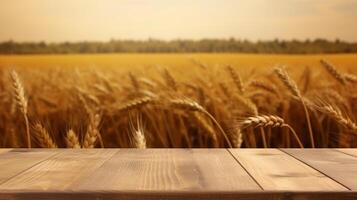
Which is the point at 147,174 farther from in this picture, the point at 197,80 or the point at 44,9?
the point at 44,9

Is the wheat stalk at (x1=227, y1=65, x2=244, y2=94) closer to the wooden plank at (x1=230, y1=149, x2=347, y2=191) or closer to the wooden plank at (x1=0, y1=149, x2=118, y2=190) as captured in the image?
the wooden plank at (x1=230, y1=149, x2=347, y2=191)

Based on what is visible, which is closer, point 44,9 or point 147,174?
point 147,174

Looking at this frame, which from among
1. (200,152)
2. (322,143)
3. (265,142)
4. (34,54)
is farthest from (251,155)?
(34,54)

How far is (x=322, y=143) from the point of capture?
1818 mm

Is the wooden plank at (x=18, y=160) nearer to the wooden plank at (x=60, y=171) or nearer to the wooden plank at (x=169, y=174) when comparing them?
the wooden plank at (x=60, y=171)

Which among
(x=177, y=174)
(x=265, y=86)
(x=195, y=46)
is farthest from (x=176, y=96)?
(x=177, y=174)

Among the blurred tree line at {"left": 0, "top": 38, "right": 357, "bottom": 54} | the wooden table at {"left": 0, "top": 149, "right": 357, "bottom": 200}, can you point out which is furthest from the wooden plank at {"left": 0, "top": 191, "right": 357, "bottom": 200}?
the blurred tree line at {"left": 0, "top": 38, "right": 357, "bottom": 54}

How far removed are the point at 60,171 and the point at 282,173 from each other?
0.38 m

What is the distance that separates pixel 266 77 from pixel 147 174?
993 millimetres

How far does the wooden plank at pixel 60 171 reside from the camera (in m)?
0.80

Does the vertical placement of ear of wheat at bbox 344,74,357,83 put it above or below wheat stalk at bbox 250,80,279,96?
above

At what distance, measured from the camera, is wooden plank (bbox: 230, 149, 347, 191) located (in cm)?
80

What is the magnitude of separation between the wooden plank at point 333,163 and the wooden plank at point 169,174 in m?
0.15

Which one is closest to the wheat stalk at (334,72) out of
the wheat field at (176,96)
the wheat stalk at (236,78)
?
the wheat field at (176,96)
